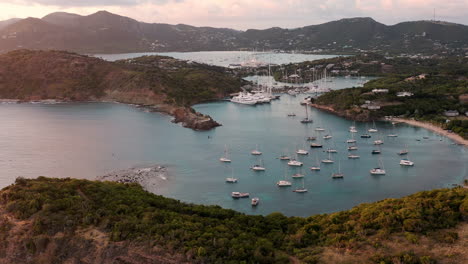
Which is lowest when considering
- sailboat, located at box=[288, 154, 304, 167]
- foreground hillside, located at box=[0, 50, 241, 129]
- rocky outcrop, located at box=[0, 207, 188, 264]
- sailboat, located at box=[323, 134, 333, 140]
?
sailboat, located at box=[288, 154, 304, 167]

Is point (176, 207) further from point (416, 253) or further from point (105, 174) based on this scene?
point (105, 174)

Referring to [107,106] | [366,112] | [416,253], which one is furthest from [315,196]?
[107,106]

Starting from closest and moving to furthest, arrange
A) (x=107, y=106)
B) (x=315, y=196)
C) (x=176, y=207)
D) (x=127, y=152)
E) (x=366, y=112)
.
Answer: (x=176, y=207), (x=315, y=196), (x=127, y=152), (x=366, y=112), (x=107, y=106)

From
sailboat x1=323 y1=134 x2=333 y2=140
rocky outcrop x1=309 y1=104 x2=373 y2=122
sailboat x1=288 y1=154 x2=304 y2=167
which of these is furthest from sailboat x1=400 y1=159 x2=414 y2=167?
rocky outcrop x1=309 y1=104 x2=373 y2=122

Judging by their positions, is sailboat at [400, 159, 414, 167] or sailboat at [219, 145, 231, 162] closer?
sailboat at [400, 159, 414, 167]

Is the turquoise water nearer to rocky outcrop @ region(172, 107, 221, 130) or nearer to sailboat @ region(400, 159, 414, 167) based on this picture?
sailboat @ region(400, 159, 414, 167)

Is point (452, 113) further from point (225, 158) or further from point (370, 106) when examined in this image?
point (225, 158)
